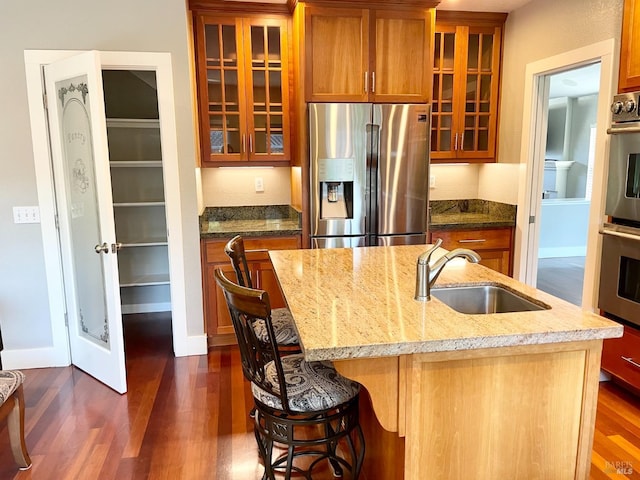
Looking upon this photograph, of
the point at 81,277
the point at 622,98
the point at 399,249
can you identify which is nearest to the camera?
the point at 622,98

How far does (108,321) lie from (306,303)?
176 centimetres

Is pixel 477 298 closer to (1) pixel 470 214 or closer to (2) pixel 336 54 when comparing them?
(2) pixel 336 54

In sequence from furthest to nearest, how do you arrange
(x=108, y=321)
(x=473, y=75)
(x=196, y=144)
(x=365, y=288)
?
1. (x=473, y=75)
2. (x=196, y=144)
3. (x=108, y=321)
4. (x=365, y=288)

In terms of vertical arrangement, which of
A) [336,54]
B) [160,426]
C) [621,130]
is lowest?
[160,426]

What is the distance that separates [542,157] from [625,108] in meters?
1.14

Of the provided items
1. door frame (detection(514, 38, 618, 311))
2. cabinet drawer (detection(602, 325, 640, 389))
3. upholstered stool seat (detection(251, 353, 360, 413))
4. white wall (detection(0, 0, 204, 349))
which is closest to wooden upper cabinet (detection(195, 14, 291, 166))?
white wall (detection(0, 0, 204, 349))

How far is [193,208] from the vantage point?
10.6ft

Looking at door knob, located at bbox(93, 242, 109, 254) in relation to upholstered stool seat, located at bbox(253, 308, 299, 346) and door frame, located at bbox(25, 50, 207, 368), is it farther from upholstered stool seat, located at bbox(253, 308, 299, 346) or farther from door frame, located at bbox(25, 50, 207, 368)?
upholstered stool seat, located at bbox(253, 308, 299, 346)

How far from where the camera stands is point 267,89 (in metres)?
3.60

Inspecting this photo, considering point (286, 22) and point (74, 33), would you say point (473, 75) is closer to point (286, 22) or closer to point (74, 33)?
point (286, 22)

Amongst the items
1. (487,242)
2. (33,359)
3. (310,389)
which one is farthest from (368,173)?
(33,359)

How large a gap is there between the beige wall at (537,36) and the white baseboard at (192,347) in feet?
9.29

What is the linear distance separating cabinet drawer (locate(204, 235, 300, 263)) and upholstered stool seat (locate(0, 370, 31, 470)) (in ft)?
4.82

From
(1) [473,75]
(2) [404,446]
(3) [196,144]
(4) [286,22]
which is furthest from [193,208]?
(1) [473,75]
